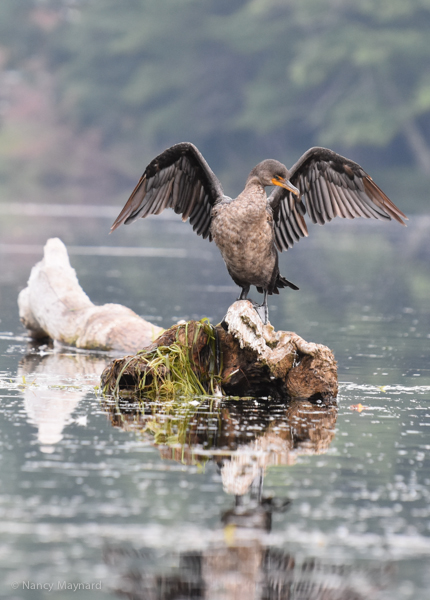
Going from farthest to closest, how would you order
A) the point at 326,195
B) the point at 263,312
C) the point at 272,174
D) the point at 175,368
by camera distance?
the point at 326,195
the point at 263,312
the point at 272,174
the point at 175,368

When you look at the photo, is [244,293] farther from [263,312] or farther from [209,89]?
[209,89]

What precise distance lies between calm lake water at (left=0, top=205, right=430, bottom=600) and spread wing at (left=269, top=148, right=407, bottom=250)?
1.13m

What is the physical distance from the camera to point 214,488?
4.55 meters

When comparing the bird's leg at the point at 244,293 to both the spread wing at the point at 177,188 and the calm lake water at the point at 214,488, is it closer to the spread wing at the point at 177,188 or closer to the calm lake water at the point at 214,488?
the spread wing at the point at 177,188

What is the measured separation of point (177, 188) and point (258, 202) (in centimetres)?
81

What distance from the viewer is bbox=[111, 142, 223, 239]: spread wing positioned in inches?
280

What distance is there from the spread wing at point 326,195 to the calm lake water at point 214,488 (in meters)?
1.13

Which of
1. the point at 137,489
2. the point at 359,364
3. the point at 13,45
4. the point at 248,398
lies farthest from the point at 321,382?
the point at 13,45

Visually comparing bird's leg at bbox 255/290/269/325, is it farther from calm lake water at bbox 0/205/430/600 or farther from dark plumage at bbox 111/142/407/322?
calm lake water at bbox 0/205/430/600

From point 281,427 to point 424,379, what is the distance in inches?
82.1

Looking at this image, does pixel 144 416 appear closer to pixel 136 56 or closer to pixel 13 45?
pixel 136 56

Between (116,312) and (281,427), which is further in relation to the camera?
(116,312)

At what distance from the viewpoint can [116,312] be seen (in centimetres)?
912

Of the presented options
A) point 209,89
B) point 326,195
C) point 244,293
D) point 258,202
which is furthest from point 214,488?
point 209,89
